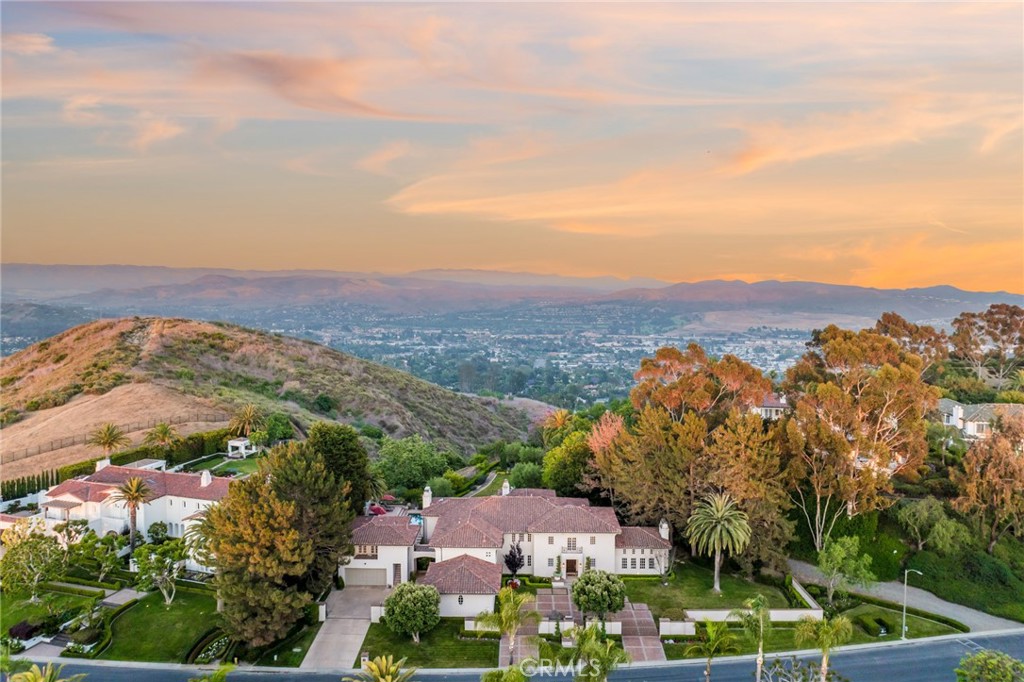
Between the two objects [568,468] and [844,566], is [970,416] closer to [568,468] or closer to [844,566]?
[844,566]

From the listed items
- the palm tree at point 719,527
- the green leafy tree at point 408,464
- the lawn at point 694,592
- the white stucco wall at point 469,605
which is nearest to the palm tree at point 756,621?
the lawn at point 694,592

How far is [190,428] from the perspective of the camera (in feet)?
248

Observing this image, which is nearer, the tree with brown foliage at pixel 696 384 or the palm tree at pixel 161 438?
the tree with brown foliage at pixel 696 384

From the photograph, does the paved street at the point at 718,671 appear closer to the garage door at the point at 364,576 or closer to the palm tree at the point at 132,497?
the garage door at the point at 364,576

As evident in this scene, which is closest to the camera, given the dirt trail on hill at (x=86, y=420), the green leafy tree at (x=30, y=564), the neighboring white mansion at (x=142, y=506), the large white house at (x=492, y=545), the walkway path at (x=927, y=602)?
the green leafy tree at (x=30, y=564)

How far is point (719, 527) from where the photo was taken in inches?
1697

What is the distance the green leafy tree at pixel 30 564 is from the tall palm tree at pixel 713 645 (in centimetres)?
3979

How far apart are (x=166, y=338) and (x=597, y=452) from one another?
299ft

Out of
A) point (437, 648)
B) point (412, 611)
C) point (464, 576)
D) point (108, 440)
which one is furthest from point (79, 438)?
point (437, 648)

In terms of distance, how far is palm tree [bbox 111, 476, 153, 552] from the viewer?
45.7m

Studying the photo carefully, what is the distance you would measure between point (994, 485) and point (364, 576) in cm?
4594

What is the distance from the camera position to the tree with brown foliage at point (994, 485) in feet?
154

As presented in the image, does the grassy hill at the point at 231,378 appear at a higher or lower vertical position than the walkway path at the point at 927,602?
higher

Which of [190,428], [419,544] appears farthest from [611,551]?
[190,428]
